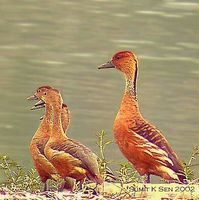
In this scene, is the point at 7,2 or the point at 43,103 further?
the point at 7,2

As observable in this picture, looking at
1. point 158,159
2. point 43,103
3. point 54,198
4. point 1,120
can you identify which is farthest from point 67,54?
point 54,198

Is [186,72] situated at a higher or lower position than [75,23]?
lower

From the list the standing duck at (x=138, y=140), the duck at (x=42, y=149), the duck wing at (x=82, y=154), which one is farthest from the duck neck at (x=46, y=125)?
the standing duck at (x=138, y=140)

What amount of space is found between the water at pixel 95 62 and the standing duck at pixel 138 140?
270 mm

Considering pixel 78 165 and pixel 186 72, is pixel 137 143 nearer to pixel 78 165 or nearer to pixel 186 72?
pixel 78 165

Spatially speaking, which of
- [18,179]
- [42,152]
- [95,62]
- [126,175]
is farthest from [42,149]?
[95,62]

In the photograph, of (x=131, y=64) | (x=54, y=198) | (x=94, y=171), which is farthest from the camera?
(x=131, y=64)

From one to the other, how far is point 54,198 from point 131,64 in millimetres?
546

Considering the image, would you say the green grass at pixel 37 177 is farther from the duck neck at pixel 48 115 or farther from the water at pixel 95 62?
the water at pixel 95 62

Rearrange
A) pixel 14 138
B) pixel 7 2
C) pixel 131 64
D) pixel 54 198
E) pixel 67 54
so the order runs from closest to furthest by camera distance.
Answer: pixel 54 198, pixel 131 64, pixel 14 138, pixel 67 54, pixel 7 2

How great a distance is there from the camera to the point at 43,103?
2322 mm

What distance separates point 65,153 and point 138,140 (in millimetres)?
244

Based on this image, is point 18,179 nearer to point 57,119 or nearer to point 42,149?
point 42,149

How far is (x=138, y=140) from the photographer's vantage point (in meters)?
2.28
